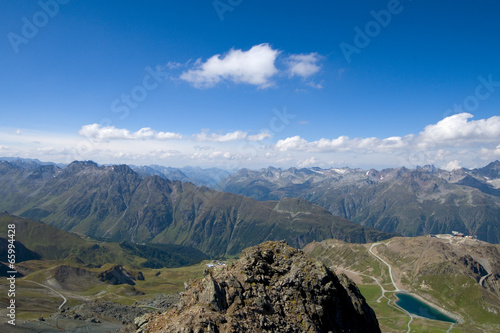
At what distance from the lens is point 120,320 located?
375 feet

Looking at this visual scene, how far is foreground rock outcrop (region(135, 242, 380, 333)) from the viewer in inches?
1017

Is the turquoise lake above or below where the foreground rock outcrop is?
below

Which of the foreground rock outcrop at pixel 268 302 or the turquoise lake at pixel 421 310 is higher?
the foreground rock outcrop at pixel 268 302

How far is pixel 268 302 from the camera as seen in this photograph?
2973 centimetres

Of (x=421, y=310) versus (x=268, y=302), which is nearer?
(x=268, y=302)

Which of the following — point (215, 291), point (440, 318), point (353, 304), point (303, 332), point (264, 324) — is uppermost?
point (215, 291)

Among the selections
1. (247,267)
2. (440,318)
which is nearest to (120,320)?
(247,267)

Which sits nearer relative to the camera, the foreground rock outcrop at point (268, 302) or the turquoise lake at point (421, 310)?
the foreground rock outcrop at point (268, 302)

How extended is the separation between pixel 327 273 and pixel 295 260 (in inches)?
173

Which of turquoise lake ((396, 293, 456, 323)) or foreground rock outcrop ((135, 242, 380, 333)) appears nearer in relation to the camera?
foreground rock outcrop ((135, 242, 380, 333))

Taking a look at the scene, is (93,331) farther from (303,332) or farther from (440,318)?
(440,318)

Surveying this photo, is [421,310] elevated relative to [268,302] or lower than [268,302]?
lower

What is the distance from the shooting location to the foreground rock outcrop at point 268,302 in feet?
84.7

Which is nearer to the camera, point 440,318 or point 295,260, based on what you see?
point 295,260
